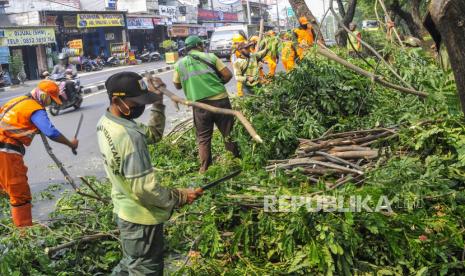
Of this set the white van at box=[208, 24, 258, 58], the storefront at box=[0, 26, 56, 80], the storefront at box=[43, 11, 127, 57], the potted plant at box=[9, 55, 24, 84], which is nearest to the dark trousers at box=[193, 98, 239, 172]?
the white van at box=[208, 24, 258, 58]

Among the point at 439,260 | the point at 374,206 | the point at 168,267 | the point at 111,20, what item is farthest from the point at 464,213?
the point at 111,20

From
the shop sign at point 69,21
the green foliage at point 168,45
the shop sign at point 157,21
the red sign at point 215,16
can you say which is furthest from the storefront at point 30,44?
the red sign at point 215,16

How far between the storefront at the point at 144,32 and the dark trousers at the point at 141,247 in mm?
39371

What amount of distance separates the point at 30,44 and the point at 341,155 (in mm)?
28805

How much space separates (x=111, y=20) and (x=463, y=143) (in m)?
37.3

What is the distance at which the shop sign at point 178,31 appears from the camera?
4703 cm

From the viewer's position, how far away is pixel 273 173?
4.27 meters

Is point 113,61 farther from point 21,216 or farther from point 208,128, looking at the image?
point 21,216

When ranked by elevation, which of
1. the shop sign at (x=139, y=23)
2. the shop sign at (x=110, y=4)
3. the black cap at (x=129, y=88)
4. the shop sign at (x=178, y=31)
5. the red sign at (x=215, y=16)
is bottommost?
the black cap at (x=129, y=88)

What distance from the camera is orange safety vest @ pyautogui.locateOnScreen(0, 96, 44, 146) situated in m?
4.59

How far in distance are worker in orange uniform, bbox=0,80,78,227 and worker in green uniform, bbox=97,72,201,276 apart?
1914mm

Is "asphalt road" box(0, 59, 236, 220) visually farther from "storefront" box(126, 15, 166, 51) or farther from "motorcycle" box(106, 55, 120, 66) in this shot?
"storefront" box(126, 15, 166, 51)

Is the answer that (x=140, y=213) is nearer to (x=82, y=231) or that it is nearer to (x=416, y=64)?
(x=82, y=231)

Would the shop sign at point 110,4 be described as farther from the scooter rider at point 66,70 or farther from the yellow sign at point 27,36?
the scooter rider at point 66,70
